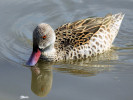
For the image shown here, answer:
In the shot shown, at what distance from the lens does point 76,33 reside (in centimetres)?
944

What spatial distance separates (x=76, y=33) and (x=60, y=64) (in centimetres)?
102

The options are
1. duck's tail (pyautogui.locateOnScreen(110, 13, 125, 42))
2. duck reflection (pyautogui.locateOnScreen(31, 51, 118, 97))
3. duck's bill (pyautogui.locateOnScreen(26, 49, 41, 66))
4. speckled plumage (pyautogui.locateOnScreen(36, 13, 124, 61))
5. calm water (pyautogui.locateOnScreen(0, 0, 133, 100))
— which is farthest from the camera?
duck's tail (pyautogui.locateOnScreen(110, 13, 125, 42))

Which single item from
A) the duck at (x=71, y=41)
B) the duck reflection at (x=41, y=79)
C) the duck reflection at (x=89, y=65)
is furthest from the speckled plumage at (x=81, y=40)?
the duck reflection at (x=41, y=79)

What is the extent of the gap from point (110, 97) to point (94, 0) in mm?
6065

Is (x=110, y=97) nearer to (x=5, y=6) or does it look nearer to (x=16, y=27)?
(x=16, y=27)

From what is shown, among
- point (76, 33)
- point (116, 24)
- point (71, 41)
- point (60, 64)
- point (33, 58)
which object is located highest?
point (116, 24)

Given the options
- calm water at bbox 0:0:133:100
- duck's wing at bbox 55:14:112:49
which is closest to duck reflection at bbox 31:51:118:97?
calm water at bbox 0:0:133:100

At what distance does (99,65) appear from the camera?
30.2 ft

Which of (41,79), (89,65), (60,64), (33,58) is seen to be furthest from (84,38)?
(41,79)

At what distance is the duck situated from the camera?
29.1 feet

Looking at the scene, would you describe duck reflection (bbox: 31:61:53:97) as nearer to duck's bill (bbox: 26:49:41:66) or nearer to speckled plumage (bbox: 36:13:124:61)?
duck's bill (bbox: 26:49:41:66)

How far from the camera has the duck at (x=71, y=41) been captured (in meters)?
8.88

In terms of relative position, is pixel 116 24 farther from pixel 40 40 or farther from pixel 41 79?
pixel 41 79

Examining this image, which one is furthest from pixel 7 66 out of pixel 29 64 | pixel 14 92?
pixel 14 92
